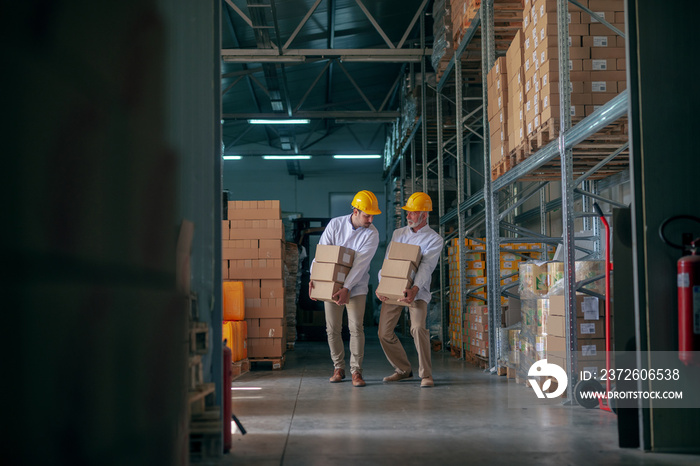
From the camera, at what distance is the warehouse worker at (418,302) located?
23.0 ft

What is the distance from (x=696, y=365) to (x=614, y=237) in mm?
912

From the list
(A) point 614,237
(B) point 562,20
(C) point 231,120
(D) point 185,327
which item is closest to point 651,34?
(A) point 614,237

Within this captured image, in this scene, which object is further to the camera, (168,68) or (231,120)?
(231,120)

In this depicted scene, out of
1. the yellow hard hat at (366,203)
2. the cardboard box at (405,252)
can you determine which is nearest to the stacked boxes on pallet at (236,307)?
the yellow hard hat at (366,203)

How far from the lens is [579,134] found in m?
5.40

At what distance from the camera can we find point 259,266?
9.06 m

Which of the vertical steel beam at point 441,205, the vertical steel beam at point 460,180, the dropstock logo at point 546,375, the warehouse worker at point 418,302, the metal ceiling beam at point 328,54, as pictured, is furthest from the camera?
the metal ceiling beam at point 328,54

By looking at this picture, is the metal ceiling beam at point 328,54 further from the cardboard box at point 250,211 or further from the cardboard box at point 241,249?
the cardboard box at point 241,249

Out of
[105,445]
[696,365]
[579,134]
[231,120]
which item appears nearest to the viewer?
[105,445]

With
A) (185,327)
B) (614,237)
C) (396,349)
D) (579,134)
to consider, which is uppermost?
(579,134)

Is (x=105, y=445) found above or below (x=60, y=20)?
below

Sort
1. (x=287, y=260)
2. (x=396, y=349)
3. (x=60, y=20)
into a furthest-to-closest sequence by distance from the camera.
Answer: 1. (x=287, y=260)
2. (x=396, y=349)
3. (x=60, y=20)

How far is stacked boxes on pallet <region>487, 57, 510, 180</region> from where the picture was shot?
7.66m

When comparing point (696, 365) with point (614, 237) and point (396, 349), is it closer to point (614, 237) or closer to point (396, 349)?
point (614, 237)
